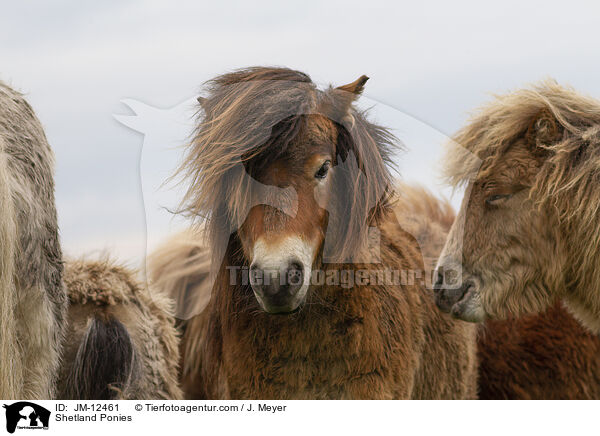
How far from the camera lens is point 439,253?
2598 mm

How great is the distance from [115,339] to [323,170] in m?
0.99

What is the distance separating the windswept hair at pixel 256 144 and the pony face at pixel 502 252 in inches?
11.6

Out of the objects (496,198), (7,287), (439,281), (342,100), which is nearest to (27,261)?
(7,287)

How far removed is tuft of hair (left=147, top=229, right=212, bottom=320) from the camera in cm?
243

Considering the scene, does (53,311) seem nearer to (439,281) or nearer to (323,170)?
(323,170)

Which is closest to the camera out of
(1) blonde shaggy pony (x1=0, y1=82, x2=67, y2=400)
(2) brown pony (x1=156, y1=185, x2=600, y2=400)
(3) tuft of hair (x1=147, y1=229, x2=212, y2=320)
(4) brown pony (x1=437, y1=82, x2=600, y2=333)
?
(1) blonde shaggy pony (x1=0, y1=82, x2=67, y2=400)

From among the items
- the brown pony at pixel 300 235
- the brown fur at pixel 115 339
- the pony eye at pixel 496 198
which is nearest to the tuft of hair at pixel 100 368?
the brown fur at pixel 115 339

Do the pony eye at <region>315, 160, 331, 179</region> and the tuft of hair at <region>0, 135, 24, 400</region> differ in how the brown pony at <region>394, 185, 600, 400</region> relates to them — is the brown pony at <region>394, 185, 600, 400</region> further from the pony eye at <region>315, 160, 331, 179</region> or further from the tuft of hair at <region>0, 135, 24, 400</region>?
the tuft of hair at <region>0, 135, 24, 400</region>

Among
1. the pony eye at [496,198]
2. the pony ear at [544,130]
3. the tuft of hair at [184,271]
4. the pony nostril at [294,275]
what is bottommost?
the tuft of hair at [184,271]

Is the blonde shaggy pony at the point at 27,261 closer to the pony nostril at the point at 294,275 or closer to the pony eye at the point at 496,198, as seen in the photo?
the pony nostril at the point at 294,275

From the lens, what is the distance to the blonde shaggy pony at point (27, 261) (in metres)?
2.07

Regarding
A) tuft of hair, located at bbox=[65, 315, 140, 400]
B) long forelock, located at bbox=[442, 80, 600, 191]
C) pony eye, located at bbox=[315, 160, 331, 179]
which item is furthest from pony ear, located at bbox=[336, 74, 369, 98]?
tuft of hair, located at bbox=[65, 315, 140, 400]

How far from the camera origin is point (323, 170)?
2127 mm

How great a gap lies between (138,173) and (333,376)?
2.62 feet
